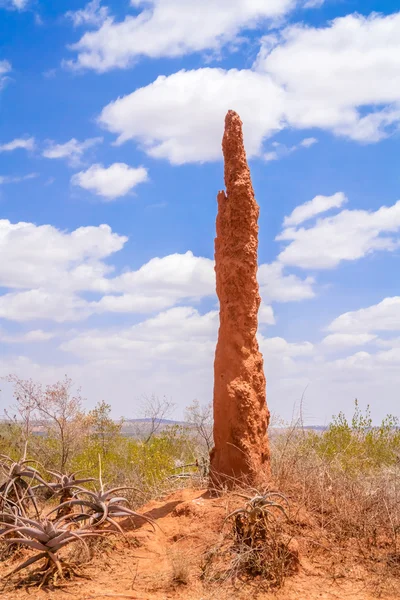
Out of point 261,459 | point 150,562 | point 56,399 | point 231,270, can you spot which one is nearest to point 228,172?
point 231,270

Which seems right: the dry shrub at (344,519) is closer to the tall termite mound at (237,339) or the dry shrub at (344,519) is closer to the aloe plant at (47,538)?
the tall termite mound at (237,339)

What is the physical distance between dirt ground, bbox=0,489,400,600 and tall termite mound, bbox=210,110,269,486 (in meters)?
0.63

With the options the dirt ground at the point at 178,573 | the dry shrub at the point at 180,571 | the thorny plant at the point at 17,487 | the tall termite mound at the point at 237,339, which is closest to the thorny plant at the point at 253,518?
the dirt ground at the point at 178,573

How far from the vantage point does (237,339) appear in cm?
857

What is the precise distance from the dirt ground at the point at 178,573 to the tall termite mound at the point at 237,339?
629mm

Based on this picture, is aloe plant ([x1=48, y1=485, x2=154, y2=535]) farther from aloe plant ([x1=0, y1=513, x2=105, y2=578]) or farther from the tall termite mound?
the tall termite mound

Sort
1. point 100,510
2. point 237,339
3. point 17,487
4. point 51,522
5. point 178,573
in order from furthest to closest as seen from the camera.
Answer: point 237,339
point 17,487
point 100,510
point 51,522
point 178,573

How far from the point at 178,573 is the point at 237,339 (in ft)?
10.6

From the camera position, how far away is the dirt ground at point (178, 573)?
20.0 feet

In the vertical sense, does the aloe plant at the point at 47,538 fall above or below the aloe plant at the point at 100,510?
below

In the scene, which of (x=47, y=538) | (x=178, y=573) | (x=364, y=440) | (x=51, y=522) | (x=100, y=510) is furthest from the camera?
(x=364, y=440)

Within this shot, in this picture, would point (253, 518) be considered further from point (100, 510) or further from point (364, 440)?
point (364, 440)

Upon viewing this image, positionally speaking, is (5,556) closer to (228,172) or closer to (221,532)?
(221,532)

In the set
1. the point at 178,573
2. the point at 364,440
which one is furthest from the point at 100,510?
the point at 364,440
